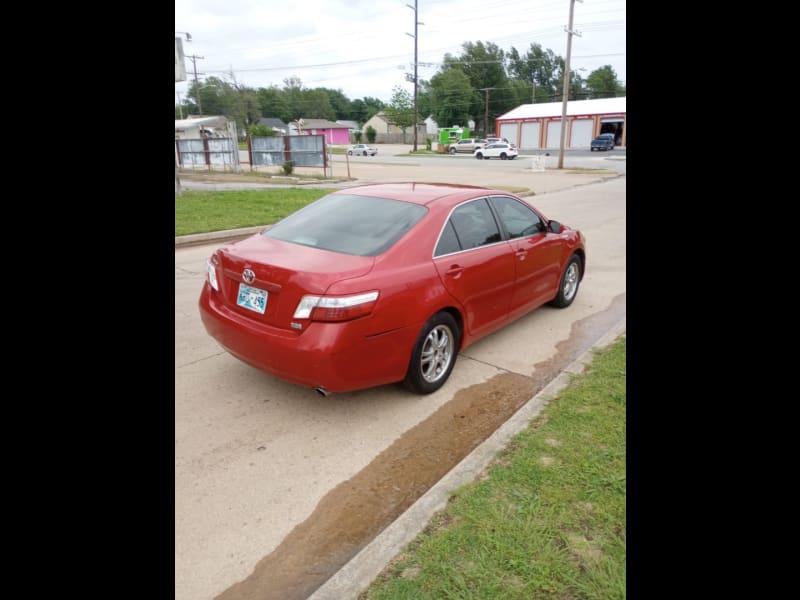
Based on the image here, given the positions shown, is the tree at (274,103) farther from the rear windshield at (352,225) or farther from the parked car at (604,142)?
the rear windshield at (352,225)

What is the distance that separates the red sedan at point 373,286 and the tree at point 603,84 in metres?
99.7

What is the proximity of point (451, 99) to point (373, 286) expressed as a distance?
8858cm

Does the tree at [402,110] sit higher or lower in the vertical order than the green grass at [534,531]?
higher

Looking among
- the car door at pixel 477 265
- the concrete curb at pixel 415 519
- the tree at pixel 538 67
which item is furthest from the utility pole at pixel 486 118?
the concrete curb at pixel 415 519

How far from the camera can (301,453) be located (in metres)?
3.37

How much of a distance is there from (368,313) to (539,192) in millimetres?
17022

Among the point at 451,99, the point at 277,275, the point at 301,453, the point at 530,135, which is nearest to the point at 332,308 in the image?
the point at 277,275

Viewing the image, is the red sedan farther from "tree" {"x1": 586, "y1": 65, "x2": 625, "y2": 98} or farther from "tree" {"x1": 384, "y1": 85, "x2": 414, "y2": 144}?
"tree" {"x1": 586, "y1": 65, "x2": 625, "y2": 98}

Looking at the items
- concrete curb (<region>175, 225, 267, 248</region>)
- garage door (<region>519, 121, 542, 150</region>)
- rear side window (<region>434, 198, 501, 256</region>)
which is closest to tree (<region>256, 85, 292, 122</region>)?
garage door (<region>519, 121, 542, 150</region>)

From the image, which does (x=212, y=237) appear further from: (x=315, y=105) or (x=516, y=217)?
(x=315, y=105)

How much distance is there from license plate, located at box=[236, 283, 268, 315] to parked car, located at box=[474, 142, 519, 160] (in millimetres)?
43547

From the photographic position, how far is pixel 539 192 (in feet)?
62.8

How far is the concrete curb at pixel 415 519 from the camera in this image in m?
2.27

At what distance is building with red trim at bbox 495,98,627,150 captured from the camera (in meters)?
56.4
